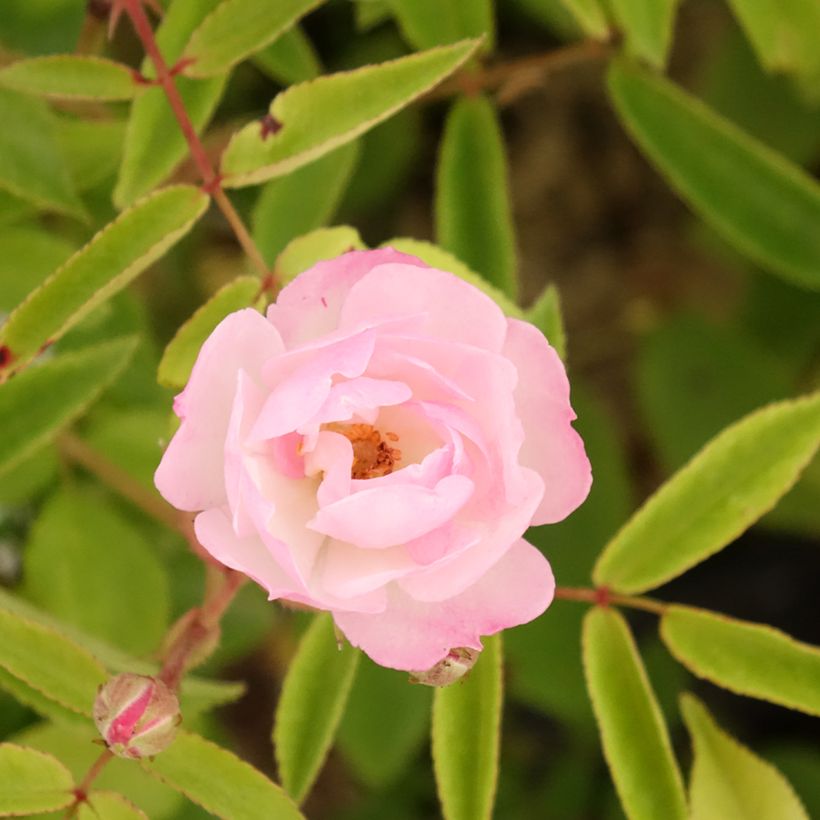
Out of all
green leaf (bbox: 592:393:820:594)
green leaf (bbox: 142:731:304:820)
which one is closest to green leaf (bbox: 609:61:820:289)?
green leaf (bbox: 592:393:820:594)

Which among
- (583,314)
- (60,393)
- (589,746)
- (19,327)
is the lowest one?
(589,746)

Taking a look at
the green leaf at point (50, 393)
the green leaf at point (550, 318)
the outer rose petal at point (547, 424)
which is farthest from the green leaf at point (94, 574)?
the outer rose petal at point (547, 424)

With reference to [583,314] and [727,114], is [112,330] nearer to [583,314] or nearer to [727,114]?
[727,114]

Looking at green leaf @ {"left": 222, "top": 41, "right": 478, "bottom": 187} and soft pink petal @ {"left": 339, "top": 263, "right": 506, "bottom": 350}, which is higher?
green leaf @ {"left": 222, "top": 41, "right": 478, "bottom": 187}

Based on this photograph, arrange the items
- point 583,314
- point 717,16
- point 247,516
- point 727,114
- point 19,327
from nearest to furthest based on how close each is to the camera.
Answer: point 247,516
point 19,327
point 727,114
point 717,16
point 583,314

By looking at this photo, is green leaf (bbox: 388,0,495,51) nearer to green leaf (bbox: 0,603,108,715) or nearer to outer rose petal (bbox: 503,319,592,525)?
outer rose petal (bbox: 503,319,592,525)

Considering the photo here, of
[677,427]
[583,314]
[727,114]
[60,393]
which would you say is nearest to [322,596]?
[60,393]
